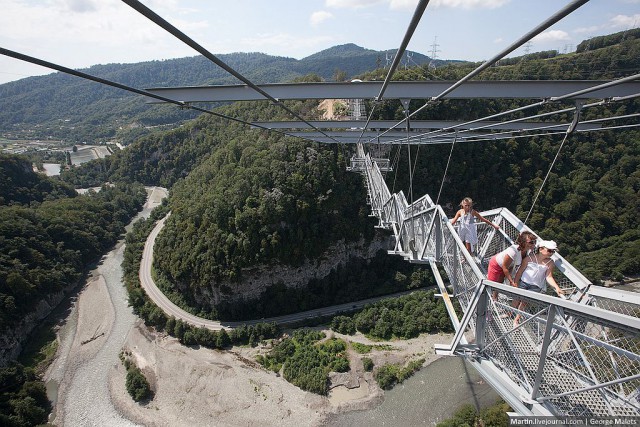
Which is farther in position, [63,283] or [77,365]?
[63,283]

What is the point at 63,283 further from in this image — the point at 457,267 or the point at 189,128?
the point at 457,267

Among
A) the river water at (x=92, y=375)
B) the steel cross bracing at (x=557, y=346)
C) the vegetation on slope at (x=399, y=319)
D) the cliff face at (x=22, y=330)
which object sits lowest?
the river water at (x=92, y=375)

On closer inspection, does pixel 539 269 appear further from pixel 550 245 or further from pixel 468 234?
pixel 468 234

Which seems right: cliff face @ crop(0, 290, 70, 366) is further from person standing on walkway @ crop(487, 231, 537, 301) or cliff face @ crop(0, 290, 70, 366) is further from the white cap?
the white cap

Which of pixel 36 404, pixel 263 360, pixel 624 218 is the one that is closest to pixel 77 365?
pixel 36 404

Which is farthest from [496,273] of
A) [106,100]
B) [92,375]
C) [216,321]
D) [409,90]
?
[106,100]

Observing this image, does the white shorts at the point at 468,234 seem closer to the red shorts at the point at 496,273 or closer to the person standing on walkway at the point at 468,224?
the person standing on walkway at the point at 468,224

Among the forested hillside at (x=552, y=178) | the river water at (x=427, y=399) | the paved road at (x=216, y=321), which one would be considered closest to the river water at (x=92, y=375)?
the paved road at (x=216, y=321)
